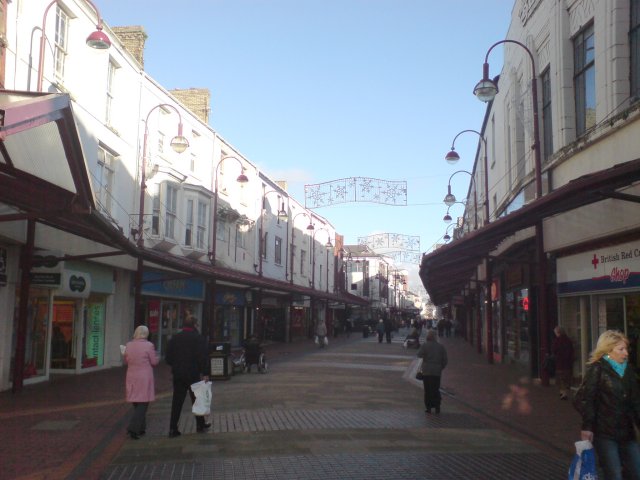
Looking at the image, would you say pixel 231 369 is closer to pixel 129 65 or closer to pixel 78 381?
pixel 78 381

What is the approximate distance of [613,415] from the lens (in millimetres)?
5430

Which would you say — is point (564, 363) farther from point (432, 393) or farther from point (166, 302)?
point (166, 302)

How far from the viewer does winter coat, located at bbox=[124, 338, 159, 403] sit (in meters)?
9.39

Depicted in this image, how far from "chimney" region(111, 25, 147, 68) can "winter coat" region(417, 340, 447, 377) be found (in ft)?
51.8

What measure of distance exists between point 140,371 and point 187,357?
0.69m

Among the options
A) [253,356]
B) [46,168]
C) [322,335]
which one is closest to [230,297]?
[322,335]

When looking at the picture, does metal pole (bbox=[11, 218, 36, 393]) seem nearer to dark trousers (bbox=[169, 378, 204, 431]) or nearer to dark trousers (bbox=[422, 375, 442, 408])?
dark trousers (bbox=[169, 378, 204, 431])

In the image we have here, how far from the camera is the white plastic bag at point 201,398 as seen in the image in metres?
9.62

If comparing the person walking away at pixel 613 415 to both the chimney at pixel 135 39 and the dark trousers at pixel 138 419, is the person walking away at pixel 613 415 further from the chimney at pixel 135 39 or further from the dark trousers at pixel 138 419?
the chimney at pixel 135 39

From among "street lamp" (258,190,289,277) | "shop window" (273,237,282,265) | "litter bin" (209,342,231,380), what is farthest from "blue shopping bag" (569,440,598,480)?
"shop window" (273,237,282,265)

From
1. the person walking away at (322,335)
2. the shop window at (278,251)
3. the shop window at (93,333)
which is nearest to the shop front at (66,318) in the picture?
the shop window at (93,333)

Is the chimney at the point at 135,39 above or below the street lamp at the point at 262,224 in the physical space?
above

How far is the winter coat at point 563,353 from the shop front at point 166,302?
12046 mm

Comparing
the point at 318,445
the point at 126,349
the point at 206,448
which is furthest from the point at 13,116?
the point at 318,445
